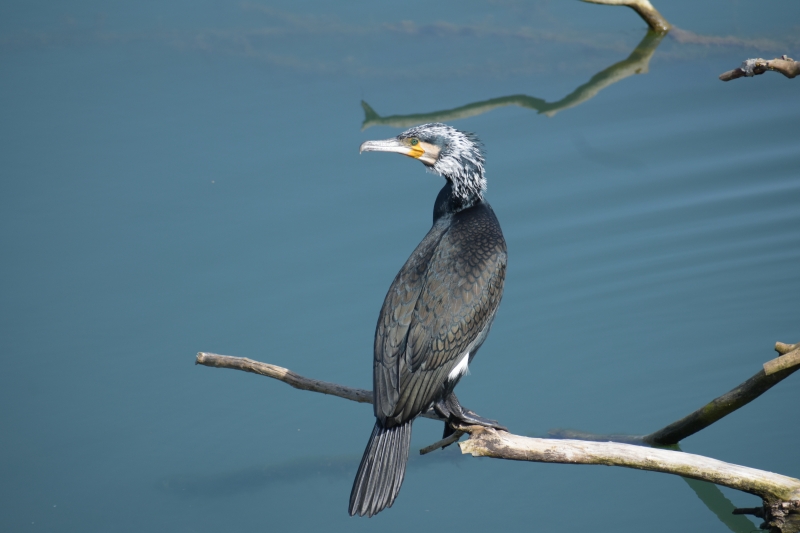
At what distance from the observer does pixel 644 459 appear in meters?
2.69

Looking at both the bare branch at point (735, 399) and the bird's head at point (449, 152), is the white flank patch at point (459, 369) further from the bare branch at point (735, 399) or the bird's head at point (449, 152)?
the bare branch at point (735, 399)

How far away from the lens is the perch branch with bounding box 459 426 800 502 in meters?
2.67

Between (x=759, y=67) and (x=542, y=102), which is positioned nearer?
(x=759, y=67)

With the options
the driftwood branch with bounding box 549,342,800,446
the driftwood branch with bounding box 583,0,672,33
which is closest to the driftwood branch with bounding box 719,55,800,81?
the driftwood branch with bounding box 549,342,800,446

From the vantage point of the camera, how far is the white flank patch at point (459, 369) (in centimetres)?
313

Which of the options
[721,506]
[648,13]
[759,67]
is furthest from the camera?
[648,13]

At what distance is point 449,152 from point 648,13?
14.1 ft

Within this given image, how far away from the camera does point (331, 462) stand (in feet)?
13.9

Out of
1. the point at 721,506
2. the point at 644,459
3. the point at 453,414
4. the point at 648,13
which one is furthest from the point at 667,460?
the point at 648,13

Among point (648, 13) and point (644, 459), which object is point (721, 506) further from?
point (648, 13)

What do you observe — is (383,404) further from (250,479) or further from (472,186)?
(250,479)

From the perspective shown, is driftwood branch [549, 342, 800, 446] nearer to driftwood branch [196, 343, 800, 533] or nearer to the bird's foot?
driftwood branch [196, 343, 800, 533]

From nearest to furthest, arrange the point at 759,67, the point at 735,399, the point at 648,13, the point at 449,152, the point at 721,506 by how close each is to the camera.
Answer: the point at 759,67
the point at 735,399
the point at 449,152
the point at 721,506
the point at 648,13

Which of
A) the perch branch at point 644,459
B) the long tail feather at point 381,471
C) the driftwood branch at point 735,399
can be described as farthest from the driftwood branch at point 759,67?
the long tail feather at point 381,471
